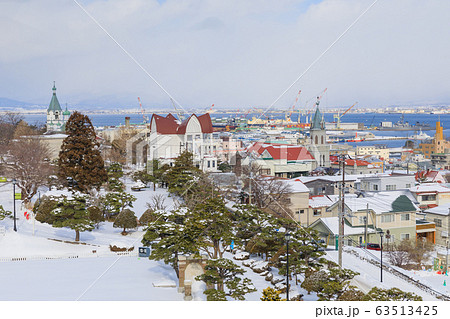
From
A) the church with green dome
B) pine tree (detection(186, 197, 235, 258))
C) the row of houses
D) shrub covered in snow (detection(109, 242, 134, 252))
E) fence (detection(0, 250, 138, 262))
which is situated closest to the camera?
pine tree (detection(186, 197, 235, 258))

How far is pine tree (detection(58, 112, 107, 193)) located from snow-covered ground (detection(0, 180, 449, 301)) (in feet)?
6.41

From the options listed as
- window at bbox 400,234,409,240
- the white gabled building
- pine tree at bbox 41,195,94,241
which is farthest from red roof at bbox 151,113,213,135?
pine tree at bbox 41,195,94,241

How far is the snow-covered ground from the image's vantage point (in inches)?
219

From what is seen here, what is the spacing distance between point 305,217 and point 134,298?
30.6ft

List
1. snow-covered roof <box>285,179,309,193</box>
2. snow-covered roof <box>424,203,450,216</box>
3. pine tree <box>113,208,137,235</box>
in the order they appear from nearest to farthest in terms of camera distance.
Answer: pine tree <box>113,208,137,235</box> < snow-covered roof <box>424,203,450,216</box> < snow-covered roof <box>285,179,309,193</box>

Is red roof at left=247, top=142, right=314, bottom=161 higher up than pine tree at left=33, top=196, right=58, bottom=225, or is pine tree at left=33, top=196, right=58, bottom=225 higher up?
red roof at left=247, top=142, right=314, bottom=161

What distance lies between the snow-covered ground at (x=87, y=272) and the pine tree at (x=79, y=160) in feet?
6.41

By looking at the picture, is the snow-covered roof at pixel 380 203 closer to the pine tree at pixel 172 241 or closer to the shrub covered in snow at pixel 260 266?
the shrub covered in snow at pixel 260 266

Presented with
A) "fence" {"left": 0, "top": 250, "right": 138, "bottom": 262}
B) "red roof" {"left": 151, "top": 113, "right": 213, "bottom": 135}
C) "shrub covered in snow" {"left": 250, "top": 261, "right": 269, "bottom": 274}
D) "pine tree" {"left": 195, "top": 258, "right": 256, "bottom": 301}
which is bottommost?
"shrub covered in snow" {"left": 250, "top": 261, "right": 269, "bottom": 274}

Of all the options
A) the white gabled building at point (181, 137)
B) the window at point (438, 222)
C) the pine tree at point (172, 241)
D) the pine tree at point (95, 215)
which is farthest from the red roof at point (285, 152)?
the pine tree at point (172, 241)

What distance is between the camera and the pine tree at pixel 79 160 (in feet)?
38.7

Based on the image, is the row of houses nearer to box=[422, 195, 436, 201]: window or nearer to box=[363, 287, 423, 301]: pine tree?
box=[422, 195, 436, 201]: window

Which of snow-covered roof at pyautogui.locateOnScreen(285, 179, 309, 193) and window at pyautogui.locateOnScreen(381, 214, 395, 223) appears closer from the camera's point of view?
window at pyautogui.locateOnScreen(381, 214, 395, 223)

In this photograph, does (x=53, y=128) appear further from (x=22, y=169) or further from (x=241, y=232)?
(x=241, y=232)
